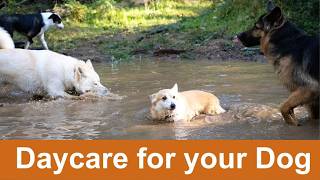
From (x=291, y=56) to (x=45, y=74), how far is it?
4.48 metres

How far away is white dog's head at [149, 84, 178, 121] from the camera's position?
737 cm

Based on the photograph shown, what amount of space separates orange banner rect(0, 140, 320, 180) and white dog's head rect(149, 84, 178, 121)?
177cm

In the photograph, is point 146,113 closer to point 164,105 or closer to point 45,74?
point 164,105

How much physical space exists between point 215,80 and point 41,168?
615cm

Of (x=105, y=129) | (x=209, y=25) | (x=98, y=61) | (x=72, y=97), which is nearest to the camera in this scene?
(x=105, y=129)

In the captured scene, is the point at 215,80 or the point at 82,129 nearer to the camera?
the point at 82,129

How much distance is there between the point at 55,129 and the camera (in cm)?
710

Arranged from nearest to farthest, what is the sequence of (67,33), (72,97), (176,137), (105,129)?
(176,137) < (105,129) < (72,97) < (67,33)

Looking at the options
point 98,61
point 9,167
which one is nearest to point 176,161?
point 9,167

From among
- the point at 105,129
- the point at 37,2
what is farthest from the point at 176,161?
the point at 37,2

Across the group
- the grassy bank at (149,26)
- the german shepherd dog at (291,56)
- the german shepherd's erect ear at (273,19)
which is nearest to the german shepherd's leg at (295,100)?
the german shepherd dog at (291,56)

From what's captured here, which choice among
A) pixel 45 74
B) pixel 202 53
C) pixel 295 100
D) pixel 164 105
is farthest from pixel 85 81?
pixel 202 53

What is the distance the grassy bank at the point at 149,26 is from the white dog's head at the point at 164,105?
23.0ft

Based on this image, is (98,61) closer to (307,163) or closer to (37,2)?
(307,163)
